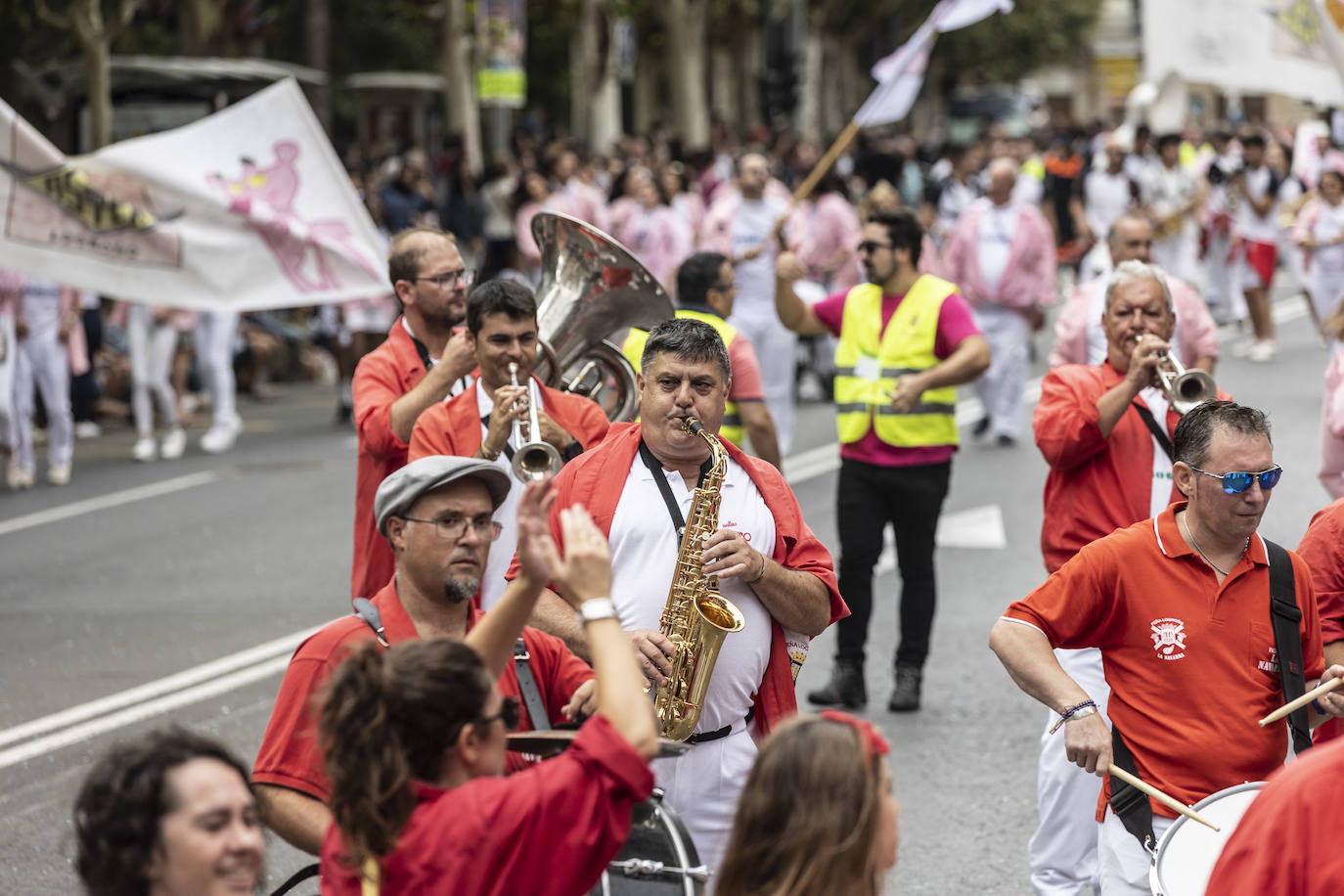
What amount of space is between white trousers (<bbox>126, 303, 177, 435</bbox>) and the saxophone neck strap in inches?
415

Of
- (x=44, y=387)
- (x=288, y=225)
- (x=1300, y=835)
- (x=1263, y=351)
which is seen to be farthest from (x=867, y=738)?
(x=1263, y=351)

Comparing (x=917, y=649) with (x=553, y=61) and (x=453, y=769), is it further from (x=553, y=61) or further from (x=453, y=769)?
(x=553, y=61)

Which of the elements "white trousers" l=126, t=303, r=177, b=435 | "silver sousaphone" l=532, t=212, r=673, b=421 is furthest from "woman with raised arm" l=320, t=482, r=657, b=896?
"white trousers" l=126, t=303, r=177, b=435

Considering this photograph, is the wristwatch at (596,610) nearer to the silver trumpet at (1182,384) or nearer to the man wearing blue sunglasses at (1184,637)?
the man wearing blue sunglasses at (1184,637)

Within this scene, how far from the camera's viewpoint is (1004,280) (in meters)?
13.8

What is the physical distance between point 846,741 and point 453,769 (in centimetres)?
67

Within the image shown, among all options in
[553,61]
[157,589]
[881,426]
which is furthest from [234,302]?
[553,61]

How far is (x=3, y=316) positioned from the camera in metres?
13.1

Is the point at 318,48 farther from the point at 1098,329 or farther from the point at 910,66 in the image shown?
the point at 1098,329

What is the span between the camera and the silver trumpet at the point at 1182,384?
5701 millimetres

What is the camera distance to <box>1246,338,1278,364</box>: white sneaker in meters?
17.1

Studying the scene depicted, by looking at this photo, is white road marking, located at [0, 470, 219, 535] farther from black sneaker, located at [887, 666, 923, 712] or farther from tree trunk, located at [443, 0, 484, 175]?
tree trunk, located at [443, 0, 484, 175]

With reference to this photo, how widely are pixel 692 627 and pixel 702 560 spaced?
183 millimetres

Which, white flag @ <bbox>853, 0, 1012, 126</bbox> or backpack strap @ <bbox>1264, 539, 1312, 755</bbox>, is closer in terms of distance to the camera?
backpack strap @ <bbox>1264, 539, 1312, 755</bbox>
